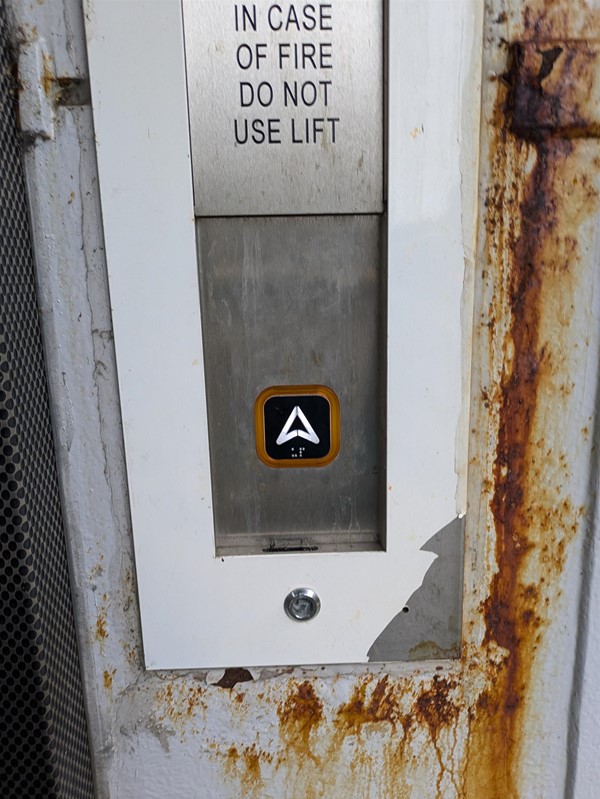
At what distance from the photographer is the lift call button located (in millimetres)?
866

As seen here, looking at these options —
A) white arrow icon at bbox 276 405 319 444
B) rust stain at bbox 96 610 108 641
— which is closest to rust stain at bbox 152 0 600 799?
rust stain at bbox 96 610 108 641

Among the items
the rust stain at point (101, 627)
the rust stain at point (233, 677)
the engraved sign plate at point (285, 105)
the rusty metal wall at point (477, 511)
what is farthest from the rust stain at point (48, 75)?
the rust stain at point (233, 677)

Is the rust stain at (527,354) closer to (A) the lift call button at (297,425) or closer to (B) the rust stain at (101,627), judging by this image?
(A) the lift call button at (297,425)

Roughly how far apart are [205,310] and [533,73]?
502 mm

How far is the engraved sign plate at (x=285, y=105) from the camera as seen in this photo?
753mm

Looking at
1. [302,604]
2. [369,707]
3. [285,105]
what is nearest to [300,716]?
[369,707]

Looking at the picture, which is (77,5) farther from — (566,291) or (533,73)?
(566,291)

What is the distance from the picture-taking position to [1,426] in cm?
74

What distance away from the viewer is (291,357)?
0.86 metres

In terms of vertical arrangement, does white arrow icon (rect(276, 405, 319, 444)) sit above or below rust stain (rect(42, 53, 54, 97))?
below

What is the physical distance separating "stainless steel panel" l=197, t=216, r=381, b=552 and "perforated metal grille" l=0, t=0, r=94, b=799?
221 millimetres

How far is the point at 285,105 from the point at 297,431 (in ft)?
1.36

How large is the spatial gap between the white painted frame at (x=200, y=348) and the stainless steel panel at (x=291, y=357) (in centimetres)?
4

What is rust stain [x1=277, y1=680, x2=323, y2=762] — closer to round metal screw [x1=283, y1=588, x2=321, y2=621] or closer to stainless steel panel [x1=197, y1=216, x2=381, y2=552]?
round metal screw [x1=283, y1=588, x2=321, y2=621]
